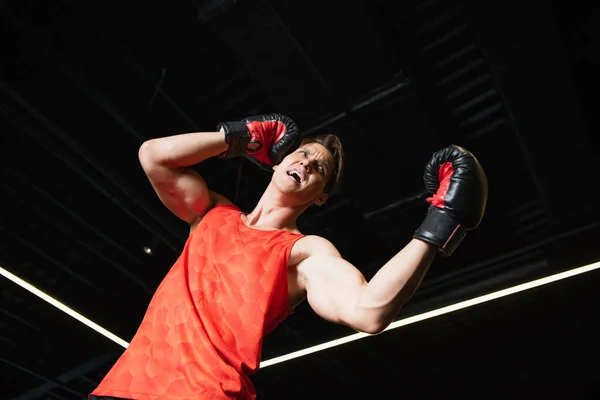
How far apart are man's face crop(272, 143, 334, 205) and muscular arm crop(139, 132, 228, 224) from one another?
0.73 feet

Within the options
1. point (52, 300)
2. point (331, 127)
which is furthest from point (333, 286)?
point (52, 300)

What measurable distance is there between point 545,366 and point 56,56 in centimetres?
491

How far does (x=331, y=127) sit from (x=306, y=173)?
1.61m

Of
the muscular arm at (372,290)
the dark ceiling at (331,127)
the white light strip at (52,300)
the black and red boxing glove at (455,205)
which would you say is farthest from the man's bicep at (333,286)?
the white light strip at (52,300)

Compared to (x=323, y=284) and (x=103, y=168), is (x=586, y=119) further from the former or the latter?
(x=103, y=168)

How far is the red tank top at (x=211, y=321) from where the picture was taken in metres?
1.61

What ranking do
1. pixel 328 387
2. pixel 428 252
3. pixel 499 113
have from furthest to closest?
pixel 328 387
pixel 499 113
pixel 428 252

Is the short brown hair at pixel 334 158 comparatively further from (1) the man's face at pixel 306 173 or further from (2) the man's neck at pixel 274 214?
(2) the man's neck at pixel 274 214

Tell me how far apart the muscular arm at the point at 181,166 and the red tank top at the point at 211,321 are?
0.61ft

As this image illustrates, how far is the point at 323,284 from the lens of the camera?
1734 mm

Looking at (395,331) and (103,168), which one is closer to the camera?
(103,168)

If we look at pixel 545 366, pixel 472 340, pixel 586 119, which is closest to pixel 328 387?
pixel 472 340

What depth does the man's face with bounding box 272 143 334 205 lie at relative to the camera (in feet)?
6.91

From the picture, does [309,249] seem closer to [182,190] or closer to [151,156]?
[182,190]
